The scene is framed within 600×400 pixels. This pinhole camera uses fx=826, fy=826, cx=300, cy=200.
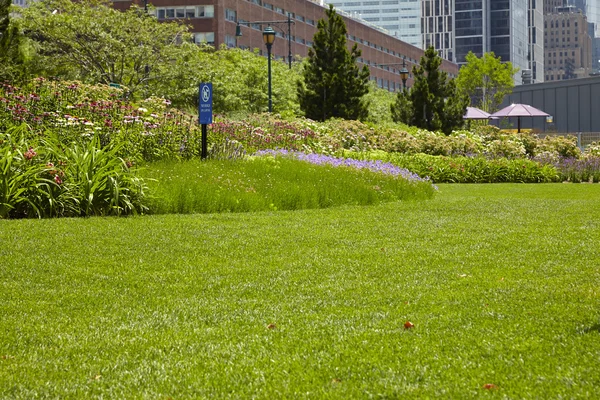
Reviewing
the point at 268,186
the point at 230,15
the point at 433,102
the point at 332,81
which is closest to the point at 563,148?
the point at 332,81

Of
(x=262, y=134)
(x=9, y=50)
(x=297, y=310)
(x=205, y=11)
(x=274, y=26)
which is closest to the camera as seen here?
(x=297, y=310)

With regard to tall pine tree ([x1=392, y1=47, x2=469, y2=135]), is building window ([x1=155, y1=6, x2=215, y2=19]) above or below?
above

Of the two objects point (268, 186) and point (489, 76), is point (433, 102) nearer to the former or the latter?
point (268, 186)

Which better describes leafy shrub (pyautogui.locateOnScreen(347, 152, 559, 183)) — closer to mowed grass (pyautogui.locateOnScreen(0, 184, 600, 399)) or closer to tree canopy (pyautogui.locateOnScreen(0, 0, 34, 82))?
tree canopy (pyautogui.locateOnScreen(0, 0, 34, 82))

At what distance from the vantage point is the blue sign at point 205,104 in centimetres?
1522

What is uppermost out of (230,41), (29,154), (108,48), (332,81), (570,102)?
(230,41)

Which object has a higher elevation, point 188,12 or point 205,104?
point 188,12

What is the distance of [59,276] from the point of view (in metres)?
7.43

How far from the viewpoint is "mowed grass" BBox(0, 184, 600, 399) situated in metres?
4.53

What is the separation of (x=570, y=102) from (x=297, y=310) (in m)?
65.5

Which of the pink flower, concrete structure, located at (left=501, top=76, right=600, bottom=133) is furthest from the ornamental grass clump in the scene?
concrete structure, located at (left=501, top=76, right=600, bottom=133)

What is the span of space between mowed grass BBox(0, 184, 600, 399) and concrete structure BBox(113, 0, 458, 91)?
44.3 metres

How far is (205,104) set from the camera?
15.3 meters

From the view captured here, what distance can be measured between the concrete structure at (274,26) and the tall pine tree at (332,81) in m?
18.6
